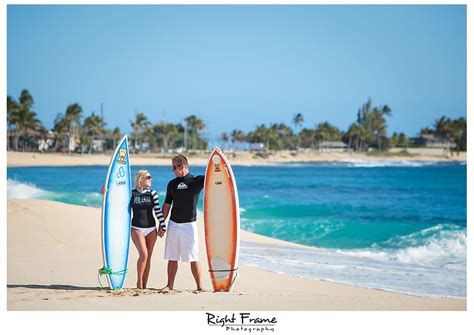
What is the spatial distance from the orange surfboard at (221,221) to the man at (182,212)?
0.41m

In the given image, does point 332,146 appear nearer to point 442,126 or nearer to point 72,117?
point 442,126

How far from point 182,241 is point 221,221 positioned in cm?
60

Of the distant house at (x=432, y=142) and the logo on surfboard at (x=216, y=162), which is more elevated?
the distant house at (x=432, y=142)

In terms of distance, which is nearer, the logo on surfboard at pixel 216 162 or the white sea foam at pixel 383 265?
the logo on surfboard at pixel 216 162

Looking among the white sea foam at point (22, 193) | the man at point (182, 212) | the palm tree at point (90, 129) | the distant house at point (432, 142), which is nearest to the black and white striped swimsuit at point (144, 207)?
the man at point (182, 212)

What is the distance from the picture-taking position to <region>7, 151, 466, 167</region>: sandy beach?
183ft

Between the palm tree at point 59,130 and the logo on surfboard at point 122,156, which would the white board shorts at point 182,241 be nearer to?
the logo on surfboard at point 122,156

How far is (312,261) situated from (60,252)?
3.57 metres

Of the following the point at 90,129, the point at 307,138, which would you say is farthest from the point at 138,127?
the point at 307,138

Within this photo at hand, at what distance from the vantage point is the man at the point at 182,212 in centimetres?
522

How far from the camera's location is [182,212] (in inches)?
205

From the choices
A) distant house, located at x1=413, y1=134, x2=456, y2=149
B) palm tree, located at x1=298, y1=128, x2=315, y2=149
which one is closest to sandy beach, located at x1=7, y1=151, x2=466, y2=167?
distant house, located at x1=413, y1=134, x2=456, y2=149
